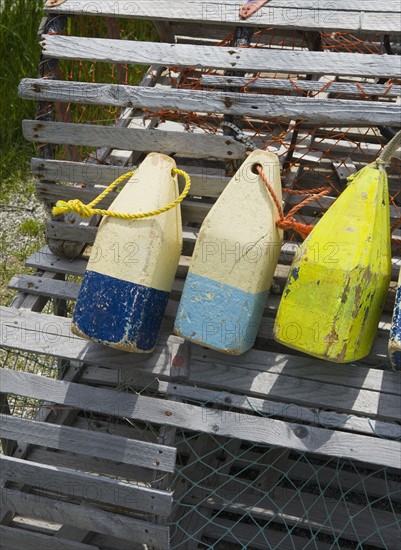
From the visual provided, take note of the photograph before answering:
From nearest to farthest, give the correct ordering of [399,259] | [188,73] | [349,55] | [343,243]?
[343,243]
[349,55]
[399,259]
[188,73]

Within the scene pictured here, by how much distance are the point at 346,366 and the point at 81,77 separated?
340 cm

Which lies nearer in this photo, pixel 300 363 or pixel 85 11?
pixel 300 363

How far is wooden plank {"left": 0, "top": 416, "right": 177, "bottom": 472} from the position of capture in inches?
102

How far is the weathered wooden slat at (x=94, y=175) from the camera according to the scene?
2.89 meters

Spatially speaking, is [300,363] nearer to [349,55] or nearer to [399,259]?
[399,259]

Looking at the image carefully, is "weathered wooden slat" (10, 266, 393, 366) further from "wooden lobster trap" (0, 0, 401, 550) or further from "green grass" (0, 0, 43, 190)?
"green grass" (0, 0, 43, 190)

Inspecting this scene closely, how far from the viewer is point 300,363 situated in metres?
2.61

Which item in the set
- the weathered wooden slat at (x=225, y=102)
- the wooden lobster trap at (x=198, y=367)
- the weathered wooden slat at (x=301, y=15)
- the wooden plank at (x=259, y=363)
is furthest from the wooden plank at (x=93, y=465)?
the weathered wooden slat at (x=301, y=15)

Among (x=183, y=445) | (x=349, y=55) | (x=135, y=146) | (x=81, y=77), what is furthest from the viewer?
(x=81, y=77)

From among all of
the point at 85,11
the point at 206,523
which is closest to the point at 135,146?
the point at 85,11

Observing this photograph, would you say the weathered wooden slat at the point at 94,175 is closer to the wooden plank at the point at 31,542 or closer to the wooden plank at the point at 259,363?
the wooden plank at the point at 259,363

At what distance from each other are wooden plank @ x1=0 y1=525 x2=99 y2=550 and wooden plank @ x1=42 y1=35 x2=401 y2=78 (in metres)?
1.63

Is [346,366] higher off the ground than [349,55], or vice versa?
[349,55]

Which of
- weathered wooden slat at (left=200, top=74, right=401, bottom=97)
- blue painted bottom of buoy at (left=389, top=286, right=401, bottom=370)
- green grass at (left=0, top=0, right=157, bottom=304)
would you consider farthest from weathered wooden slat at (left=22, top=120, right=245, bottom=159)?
green grass at (left=0, top=0, right=157, bottom=304)
